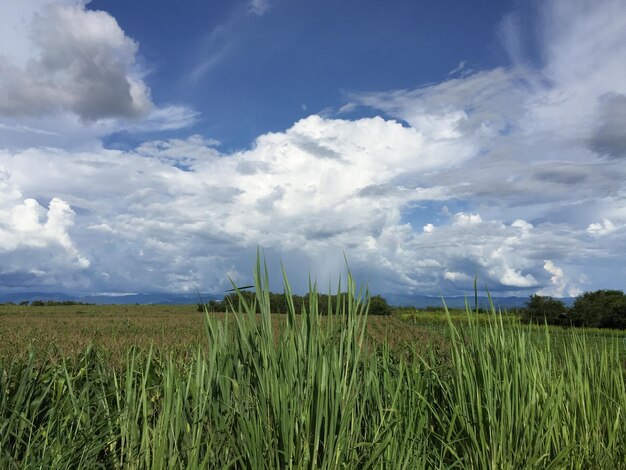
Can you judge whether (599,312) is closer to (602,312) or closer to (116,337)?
(602,312)

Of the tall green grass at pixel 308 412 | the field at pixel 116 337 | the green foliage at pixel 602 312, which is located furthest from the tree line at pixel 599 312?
the tall green grass at pixel 308 412

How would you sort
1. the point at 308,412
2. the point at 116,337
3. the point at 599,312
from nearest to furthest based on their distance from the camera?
the point at 308,412
the point at 116,337
the point at 599,312

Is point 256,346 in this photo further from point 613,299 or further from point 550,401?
point 613,299

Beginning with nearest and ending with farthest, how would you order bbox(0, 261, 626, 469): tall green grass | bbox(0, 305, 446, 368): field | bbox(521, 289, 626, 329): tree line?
bbox(0, 261, 626, 469): tall green grass
bbox(0, 305, 446, 368): field
bbox(521, 289, 626, 329): tree line

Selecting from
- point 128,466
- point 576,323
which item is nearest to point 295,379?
point 128,466

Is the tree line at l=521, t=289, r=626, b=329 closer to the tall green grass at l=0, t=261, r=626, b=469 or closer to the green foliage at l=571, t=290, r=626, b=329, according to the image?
the green foliage at l=571, t=290, r=626, b=329

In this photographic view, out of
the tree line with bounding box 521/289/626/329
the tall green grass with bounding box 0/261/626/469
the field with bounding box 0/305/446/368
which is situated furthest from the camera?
the tree line with bounding box 521/289/626/329

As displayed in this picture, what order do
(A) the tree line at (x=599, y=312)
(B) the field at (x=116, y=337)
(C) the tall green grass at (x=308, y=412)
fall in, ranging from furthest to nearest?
(A) the tree line at (x=599, y=312) < (B) the field at (x=116, y=337) < (C) the tall green grass at (x=308, y=412)

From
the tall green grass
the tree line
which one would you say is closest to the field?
the tall green grass

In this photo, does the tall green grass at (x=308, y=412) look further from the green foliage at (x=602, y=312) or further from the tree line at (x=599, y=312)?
the green foliage at (x=602, y=312)

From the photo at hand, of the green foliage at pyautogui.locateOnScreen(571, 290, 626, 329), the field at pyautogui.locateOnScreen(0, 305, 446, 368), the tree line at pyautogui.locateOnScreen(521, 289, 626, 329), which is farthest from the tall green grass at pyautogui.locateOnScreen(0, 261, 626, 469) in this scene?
the green foliage at pyautogui.locateOnScreen(571, 290, 626, 329)

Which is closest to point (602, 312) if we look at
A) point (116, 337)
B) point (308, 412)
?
point (116, 337)

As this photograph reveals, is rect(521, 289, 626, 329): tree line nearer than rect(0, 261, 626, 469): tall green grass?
No

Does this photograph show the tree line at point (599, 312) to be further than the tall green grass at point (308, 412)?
Yes
